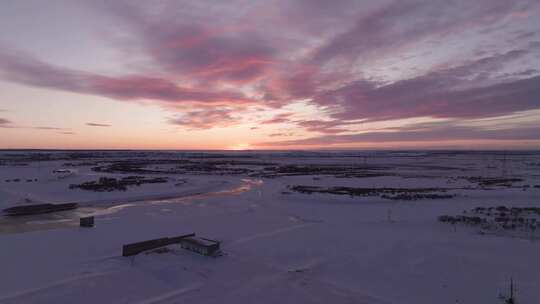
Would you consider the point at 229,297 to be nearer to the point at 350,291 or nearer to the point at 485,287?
the point at 350,291

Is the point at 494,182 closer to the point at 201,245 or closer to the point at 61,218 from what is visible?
the point at 201,245

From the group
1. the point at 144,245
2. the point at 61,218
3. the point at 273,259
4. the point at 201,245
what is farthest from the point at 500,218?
the point at 61,218

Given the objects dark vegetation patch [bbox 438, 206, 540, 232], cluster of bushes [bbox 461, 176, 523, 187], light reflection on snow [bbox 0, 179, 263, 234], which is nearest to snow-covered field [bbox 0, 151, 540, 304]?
light reflection on snow [bbox 0, 179, 263, 234]

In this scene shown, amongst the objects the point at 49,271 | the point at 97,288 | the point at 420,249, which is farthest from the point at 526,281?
the point at 49,271

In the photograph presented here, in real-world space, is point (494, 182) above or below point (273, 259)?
above

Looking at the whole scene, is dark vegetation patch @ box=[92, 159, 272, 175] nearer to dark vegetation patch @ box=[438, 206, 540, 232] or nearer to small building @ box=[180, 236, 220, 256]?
dark vegetation patch @ box=[438, 206, 540, 232]

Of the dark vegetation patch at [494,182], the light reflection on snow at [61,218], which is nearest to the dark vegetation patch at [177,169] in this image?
the light reflection on snow at [61,218]
